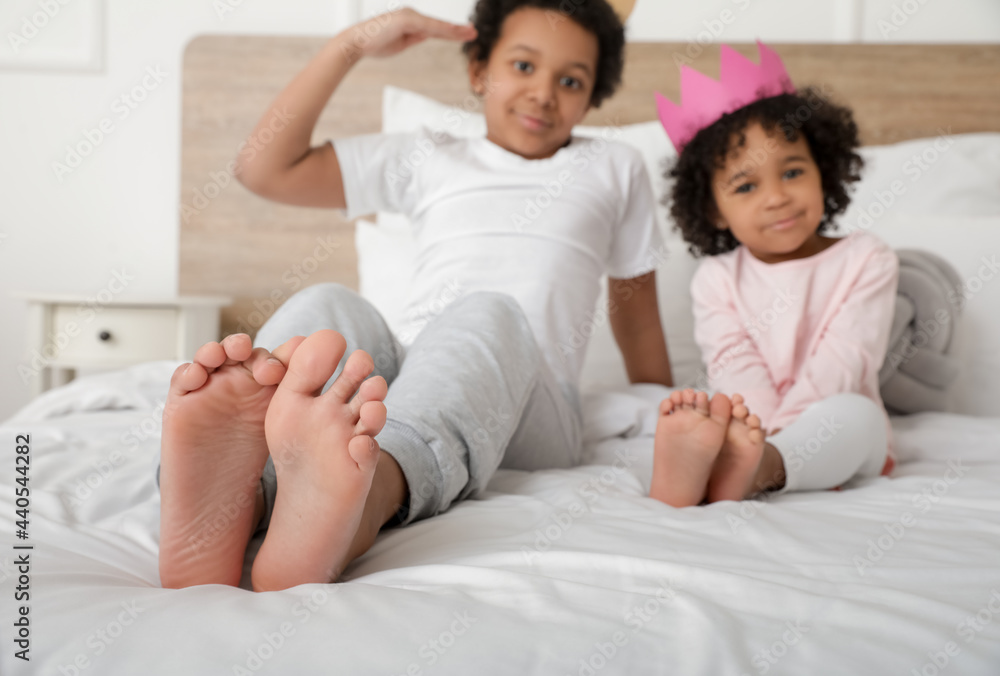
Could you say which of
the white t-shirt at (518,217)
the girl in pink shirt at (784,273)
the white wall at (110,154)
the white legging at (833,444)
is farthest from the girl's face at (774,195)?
the white wall at (110,154)

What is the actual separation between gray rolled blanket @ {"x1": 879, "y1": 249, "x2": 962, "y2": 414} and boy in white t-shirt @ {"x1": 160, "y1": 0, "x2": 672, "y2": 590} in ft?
1.21

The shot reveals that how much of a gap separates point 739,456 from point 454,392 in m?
0.29

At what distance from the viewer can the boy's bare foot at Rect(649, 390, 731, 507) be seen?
0.71 metres

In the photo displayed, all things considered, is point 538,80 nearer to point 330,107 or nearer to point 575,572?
point 575,572

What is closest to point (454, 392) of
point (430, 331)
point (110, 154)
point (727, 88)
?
point (430, 331)

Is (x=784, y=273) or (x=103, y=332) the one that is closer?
(x=784, y=273)

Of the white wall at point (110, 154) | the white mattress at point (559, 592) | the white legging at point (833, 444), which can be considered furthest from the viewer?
the white wall at point (110, 154)

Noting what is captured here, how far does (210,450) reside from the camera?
49 centimetres

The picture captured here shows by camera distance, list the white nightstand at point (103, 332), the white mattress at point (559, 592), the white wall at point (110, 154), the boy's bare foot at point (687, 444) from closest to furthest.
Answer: the white mattress at point (559, 592) < the boy's bare foot at point (687, 444) < the white nightstand at point (103, 332) < the white wall at point (110, 154)

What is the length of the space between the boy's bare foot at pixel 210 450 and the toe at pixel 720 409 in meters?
0.42

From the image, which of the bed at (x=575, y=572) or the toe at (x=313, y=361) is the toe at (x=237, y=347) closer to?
the toe at (x=313, y=361)

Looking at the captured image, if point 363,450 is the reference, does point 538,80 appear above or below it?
above

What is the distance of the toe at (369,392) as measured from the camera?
1.55 feet

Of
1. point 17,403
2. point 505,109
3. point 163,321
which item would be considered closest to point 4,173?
point 17,403
